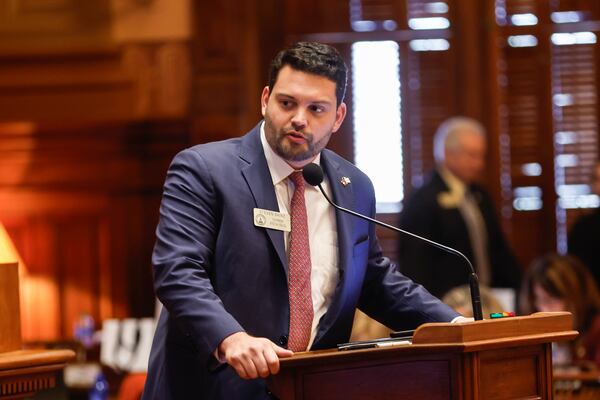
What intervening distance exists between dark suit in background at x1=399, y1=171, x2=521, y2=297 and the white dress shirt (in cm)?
328

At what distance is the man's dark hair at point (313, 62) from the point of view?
2693mm

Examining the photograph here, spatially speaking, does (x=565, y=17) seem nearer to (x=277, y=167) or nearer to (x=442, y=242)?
(x=442, y=242)

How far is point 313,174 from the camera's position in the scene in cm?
263

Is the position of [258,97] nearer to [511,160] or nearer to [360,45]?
[360,45]

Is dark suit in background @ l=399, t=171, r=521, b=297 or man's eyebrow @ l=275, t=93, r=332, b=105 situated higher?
man's eyebrow @ l=275, t=93, r=332, b=105

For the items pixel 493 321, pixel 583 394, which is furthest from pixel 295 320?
pixel 583 394

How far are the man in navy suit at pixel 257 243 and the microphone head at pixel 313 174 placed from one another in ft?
0.23

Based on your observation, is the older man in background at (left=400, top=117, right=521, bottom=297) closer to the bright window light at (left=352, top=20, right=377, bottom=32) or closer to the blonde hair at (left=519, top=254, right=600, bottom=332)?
the blonde hair at (left=519, top=254, right=600, bottom=332)

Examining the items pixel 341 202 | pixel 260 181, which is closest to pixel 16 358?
pixel 260 181

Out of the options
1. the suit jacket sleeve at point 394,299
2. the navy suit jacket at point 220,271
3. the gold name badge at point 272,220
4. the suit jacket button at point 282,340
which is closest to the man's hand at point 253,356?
the navy suit jacket at point 220,271

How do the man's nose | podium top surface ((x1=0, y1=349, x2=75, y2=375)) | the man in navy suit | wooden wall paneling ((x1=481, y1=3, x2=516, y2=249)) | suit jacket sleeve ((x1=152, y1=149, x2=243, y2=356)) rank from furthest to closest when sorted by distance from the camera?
wooden wall paneling ((x1=481, y1=3, x2=516, y2=249)) < podium top surface ((x1=0, y1=349, x2=75, y2=375)) < the man's nose < the man in navy suit < suit jacket sleeve ((x1=152, y1=149, x2=243, y2=356))

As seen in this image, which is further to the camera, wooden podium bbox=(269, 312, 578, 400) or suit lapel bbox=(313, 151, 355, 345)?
suit lapel bbox=(313, 151, 355, 345)

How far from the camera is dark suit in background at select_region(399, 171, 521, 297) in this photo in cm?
610

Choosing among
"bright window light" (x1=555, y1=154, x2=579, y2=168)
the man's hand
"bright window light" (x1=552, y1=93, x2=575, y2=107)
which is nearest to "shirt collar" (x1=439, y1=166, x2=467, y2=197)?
"bright window light" (x1=555, y1=154, x2=579, y2=168)
